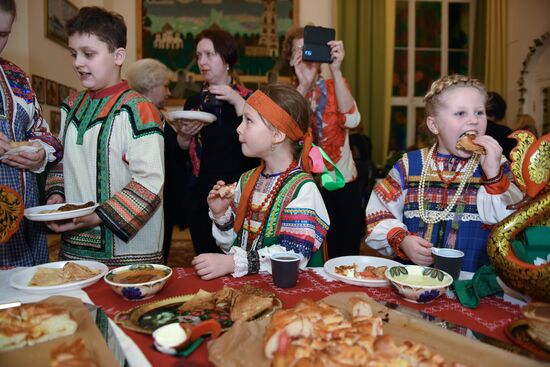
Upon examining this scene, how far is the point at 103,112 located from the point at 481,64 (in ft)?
26.5

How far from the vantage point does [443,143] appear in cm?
203

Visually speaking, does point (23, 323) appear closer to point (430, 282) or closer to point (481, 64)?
point (430, 282)

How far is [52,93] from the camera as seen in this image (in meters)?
5.79

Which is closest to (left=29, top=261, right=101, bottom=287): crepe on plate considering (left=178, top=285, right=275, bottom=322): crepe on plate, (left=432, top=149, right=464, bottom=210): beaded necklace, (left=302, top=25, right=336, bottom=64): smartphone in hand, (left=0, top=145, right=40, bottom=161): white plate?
(left=178, top=285, right=275, bottom=322): crepe on plate

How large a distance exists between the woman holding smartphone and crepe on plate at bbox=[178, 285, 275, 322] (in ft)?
6.43

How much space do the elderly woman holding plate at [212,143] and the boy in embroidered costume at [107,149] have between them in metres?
0.71

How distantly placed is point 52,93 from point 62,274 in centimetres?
505

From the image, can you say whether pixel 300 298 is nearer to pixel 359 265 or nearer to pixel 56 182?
pixel 359 265

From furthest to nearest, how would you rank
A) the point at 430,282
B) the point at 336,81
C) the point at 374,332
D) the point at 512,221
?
the point at 336,81
the point at 430,282
the point at 512,221
the point at 374,332

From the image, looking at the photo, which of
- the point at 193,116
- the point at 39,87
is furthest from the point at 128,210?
the point at 39,87

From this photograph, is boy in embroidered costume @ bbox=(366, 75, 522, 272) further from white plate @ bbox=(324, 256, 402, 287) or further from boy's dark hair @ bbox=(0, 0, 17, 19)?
boy's dark hair @ bbox=(0, 0, 17, 19)

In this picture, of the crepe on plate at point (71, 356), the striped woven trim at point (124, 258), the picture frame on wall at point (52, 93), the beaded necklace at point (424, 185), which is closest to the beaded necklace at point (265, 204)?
the striped woven trim at point (124, 258)

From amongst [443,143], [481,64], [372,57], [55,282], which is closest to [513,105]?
[481,64]

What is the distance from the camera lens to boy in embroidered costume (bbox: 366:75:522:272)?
6.24 feet
